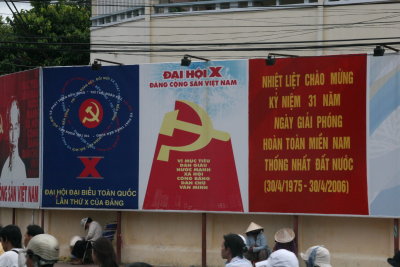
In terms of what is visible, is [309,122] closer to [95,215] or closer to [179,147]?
[179,147]

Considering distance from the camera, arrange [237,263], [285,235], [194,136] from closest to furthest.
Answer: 1. [237,263]
2. [285,235]
3. [194,136]

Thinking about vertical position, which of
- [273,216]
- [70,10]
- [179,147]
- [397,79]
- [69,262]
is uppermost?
[70,10]

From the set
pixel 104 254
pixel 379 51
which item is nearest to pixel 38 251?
pixel 104 254

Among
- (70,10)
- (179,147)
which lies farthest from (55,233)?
(70,10)

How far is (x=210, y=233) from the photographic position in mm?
18406

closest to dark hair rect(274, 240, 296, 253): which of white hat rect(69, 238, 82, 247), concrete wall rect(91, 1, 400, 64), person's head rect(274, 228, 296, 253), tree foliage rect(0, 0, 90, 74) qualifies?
person's head rect(274, 228, 296, 253)

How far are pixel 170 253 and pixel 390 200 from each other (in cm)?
496

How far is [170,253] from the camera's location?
18.7 m

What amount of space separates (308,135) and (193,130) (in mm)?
2544

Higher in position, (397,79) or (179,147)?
(397,79)

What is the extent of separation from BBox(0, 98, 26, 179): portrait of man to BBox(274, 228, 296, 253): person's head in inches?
282

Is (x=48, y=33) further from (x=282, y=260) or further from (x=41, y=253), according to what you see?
(x=41, y=253)

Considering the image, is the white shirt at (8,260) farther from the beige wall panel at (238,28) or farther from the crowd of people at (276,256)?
the beige wall panel at (238,28)

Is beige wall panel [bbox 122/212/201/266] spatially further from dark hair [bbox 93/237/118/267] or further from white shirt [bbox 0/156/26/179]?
dark hair [bbox 93/237/118/267]
